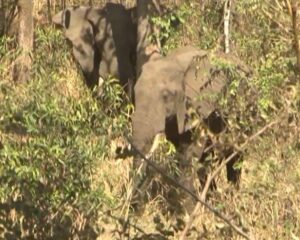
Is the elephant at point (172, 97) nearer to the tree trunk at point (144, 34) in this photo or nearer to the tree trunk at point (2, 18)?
the tree trunk at point (144, 34)

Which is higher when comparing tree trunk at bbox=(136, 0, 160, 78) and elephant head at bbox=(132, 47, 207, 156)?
tree trunk at bbox=(136, 0, 160, 78)

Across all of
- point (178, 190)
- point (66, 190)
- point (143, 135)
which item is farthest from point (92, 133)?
point (178, 190)

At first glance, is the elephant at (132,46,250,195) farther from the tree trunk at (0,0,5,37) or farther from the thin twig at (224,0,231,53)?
the tree trunk at (0,0,5,37)

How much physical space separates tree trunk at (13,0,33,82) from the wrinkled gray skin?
1.41 feet

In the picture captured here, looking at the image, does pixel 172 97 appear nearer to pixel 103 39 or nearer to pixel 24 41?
pixel 24 41

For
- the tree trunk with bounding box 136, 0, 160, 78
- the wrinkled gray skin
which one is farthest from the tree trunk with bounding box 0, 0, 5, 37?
the tree trunk with bounding box 136, 0, 160, 78

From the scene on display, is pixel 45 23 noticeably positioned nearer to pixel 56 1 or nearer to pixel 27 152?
pixel 56 1

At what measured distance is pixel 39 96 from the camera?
604 centimetres

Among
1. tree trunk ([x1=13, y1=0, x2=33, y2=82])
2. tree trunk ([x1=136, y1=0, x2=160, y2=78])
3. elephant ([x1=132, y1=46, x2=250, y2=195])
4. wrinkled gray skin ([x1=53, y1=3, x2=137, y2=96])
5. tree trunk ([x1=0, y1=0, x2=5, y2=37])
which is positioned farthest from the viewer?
tree trunk ([x1=0, y1=0, x2=5, y2=37])

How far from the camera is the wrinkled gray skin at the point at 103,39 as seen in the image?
10875 mm

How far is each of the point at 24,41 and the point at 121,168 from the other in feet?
11.0

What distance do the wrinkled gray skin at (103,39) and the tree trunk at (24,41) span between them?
43 centimetres

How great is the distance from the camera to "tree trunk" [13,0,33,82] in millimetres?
10078

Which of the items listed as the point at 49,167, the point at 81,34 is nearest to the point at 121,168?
the point at 49,167
